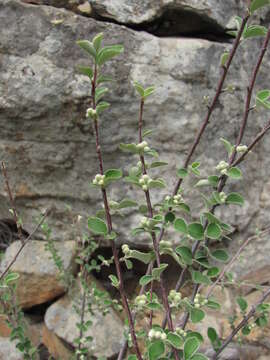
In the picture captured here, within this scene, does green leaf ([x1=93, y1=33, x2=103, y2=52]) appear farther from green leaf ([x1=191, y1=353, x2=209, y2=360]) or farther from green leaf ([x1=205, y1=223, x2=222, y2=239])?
green leaf ([x1=191, y1=353, x2=209, y2=360])

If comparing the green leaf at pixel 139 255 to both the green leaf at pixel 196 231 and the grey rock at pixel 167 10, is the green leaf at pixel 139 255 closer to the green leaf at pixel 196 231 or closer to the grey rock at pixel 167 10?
the green leaf at pixel 196 231

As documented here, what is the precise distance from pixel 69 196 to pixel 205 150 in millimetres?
734

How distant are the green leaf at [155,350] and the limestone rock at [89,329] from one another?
111 centimetres

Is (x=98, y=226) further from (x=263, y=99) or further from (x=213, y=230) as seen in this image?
(x=263, y=99)

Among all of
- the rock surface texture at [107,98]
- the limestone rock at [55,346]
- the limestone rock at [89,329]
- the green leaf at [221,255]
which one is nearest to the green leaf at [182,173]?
the green leaf at [221,255]

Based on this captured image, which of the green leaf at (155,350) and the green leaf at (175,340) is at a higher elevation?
the green leaf at (175,340)

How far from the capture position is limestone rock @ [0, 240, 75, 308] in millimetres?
1914

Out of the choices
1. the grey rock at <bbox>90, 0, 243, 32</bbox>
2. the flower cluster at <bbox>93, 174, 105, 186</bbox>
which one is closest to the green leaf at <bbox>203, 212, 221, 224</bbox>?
the flower cluster at <bbox>93, 174, 105, 186</bbox>

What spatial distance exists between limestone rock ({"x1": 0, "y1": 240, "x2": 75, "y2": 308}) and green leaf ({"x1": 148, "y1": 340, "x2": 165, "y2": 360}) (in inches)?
48.7

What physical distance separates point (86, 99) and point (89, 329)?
1103 mm

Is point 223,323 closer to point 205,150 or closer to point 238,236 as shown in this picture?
point 238,236

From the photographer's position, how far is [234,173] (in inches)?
31.2

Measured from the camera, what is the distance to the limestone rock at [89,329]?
177 centimetres

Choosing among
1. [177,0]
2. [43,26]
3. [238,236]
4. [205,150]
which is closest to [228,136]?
[205,150]
